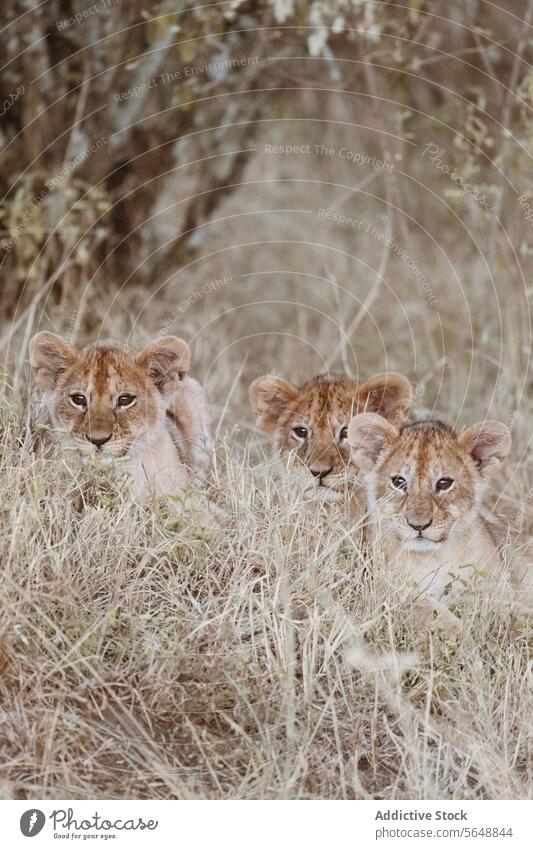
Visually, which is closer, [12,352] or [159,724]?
[159,724]

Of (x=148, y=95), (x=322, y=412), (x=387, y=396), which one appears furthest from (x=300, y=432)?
(x=148, y=95)

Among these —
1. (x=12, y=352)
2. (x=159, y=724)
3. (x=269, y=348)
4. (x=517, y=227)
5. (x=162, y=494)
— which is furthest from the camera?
(x=269, y=348)

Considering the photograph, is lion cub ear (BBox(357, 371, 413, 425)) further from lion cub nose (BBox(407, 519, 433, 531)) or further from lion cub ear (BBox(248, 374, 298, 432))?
lion cub nose (BBox(407, 519, 433, 531))

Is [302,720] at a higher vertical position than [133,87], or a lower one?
lower

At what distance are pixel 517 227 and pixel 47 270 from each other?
263cm

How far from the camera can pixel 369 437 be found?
16.0 feet

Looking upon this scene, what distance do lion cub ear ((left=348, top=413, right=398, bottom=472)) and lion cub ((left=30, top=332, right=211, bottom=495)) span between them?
65cm

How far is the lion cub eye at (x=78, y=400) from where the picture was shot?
195 inches

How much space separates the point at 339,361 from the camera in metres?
7.30
